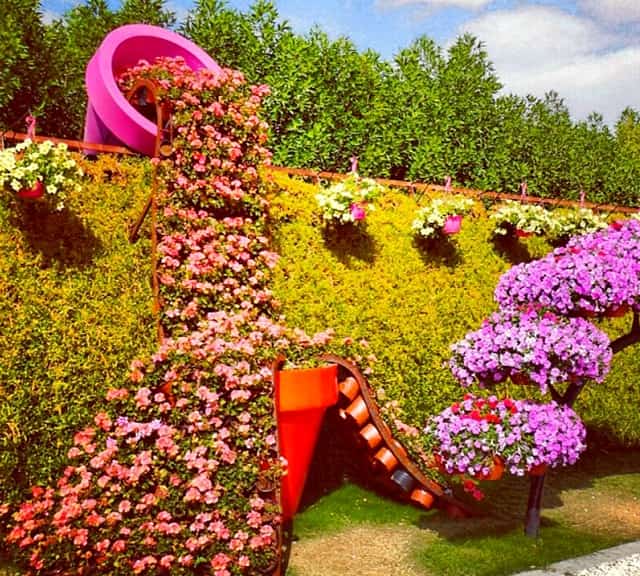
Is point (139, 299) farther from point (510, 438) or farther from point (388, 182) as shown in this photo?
point (388, 182)

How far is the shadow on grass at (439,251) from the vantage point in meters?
7.14

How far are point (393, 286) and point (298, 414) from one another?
2.13 metres

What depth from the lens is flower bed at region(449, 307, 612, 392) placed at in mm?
4883

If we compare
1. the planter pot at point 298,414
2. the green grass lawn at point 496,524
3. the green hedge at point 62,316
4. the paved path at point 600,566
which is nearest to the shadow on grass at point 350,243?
the planter pot at point 298,414

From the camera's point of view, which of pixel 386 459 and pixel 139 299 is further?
pixel 386 459

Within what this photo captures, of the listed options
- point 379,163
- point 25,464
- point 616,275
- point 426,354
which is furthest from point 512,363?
point 379,163

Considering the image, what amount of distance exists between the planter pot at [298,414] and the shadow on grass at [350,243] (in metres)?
1.53

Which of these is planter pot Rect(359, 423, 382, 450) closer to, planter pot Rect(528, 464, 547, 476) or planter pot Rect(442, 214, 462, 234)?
planter pot Rect(528, 464, 547, 476)

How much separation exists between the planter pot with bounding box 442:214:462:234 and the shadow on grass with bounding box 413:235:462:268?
0.29 metres

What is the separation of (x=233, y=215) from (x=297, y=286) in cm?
83

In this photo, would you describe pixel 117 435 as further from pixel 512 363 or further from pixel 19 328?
pixel 512 363

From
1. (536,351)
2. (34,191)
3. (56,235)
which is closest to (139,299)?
(56,235)

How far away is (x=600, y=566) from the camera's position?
4664 millimetres

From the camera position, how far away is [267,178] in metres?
6.20
